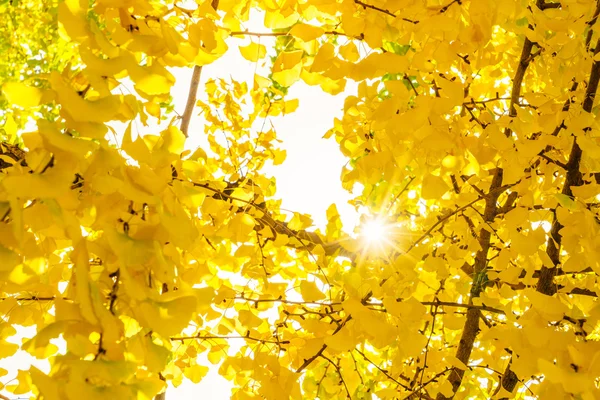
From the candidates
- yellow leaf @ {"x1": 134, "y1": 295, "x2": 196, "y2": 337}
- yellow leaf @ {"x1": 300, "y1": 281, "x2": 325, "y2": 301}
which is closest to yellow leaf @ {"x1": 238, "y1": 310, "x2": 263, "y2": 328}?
yellow leaf @ {"x1": 300, "y1": 281, "x2": 325, "y2": 301}

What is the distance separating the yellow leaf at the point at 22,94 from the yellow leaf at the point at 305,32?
505 mm

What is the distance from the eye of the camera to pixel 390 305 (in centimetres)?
119

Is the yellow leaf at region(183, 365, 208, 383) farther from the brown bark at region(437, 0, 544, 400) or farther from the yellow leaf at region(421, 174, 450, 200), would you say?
the yellow leaf at region(421, 174, 450, 200)

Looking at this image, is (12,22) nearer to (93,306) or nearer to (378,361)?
(378,361)

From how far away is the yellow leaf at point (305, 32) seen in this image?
1.09m

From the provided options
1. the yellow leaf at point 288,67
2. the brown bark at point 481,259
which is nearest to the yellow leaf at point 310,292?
the yellow leaf at point 288,67

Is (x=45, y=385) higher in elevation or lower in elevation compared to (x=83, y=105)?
lower

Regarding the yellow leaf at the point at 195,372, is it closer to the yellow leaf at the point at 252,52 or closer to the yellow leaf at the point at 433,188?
the yellow leaf at the point at 433,188

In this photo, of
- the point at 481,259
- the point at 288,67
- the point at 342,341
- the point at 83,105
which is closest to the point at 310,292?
the point at 342,341

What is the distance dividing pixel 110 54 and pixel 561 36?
1048 millimetres

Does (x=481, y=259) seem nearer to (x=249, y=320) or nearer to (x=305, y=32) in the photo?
(x=249, y=320)

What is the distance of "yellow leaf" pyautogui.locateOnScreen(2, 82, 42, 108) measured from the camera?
790 mm

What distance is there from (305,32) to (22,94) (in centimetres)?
54

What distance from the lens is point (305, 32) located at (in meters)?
1.09
